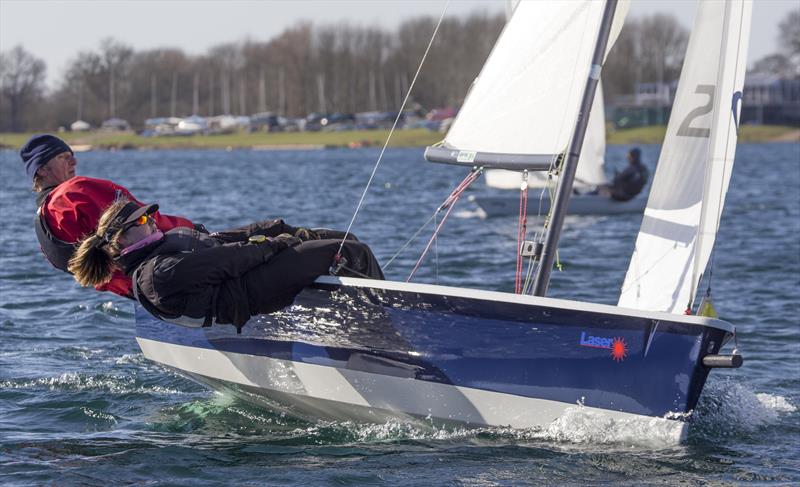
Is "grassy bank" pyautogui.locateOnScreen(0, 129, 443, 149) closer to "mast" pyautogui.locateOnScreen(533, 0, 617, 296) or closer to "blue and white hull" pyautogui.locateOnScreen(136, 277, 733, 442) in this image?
"mast" pyautogui.locateOnScreen(533, 0, 617, 296)

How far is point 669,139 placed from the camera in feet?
23.6

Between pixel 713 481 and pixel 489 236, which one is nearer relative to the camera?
pixel 713 481

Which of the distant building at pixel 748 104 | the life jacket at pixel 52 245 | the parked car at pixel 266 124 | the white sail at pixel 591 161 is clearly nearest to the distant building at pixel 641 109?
the distant building at pixel 748 104

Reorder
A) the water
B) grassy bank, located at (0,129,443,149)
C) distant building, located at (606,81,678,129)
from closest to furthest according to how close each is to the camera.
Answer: the water < grassy bank, located at (0,129,443,149) < distant building, located at (606,81,678,129)

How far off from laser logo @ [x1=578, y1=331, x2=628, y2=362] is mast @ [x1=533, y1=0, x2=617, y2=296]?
0.66 meters

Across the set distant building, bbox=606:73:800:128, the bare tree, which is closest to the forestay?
the bare tree

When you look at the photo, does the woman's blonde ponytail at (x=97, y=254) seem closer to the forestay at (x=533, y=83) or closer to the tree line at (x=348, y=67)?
the forestay at (x=533, y=83)

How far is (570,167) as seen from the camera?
23.3ft

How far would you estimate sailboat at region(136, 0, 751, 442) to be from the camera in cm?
632

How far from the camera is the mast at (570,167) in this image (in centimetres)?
700

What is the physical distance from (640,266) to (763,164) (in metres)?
46.4

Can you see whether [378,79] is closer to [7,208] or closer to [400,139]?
[400,139]

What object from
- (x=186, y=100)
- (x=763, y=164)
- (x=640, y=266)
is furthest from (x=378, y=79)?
(x=640, y=266)

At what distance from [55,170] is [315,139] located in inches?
3353
